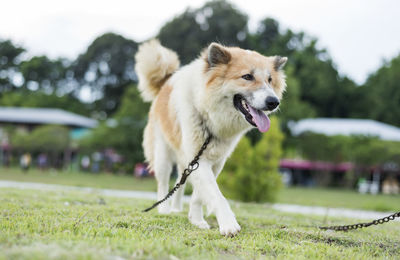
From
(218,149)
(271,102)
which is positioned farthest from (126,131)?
(271,102)

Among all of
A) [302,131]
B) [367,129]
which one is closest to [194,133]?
[302,131]

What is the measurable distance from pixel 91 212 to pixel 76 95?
172ft

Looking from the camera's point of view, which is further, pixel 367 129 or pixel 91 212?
pixel 367 129

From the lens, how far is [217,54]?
470cm

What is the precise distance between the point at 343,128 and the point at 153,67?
35717 millimetres

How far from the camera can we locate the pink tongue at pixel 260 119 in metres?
4.39

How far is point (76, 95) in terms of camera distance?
180 feet

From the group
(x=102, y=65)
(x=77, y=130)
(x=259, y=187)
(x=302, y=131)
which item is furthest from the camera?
(x=102, y=65)

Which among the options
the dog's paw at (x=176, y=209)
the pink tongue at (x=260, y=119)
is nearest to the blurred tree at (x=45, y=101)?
the dog's paw at (x=176, y=209)

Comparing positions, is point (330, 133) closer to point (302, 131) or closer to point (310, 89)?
point (302, 131)

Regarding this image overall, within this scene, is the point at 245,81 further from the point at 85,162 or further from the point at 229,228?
the point at 85,162

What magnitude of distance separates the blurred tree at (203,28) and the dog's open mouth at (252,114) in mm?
35070

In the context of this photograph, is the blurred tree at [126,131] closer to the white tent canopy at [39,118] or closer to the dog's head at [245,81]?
the white tent canopy at [39,118]

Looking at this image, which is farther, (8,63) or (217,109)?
(8,63)
